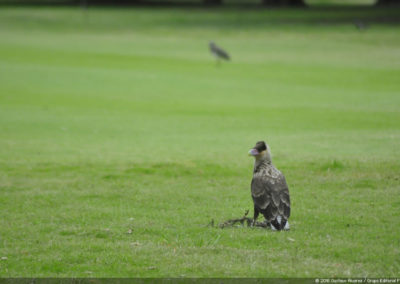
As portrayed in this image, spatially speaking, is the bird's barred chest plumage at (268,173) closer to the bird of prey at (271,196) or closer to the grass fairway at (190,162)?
the bird of prey at (271,196)

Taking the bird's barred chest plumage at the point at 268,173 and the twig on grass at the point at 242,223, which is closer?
the bird's barred chest plumage at the point at 268,173

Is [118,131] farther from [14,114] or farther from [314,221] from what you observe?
[314,221]

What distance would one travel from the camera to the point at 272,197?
861 centimetres

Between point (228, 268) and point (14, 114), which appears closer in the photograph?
point (228, 268)

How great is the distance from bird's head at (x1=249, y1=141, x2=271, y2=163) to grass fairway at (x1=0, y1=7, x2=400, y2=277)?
1104 mm

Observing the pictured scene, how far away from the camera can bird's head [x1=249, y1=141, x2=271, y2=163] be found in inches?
355

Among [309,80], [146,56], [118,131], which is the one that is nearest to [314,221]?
[118,131]

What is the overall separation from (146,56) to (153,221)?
3289cm

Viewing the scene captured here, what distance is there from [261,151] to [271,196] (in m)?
0.77

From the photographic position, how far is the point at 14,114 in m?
21.9

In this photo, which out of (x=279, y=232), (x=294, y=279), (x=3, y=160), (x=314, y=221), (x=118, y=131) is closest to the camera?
(x=294, y=279)

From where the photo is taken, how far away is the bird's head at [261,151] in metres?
9.02

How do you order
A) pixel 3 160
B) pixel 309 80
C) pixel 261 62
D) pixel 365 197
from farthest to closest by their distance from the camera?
pixel 261 62, pixel 309 80, pixel 3 160, pixel 365 197

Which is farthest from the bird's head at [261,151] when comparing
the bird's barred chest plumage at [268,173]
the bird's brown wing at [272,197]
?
the bird's brown wing at [272,197]
